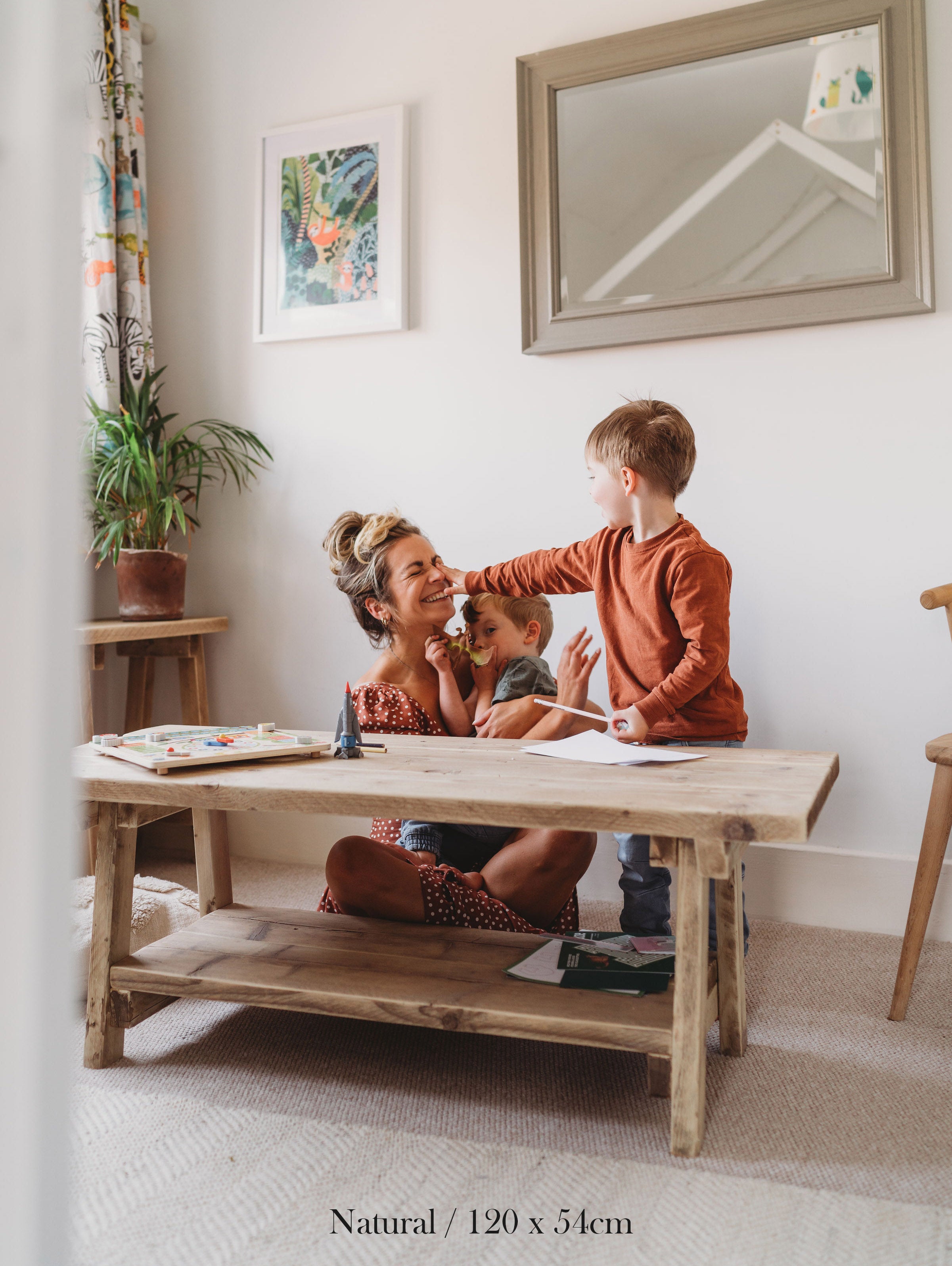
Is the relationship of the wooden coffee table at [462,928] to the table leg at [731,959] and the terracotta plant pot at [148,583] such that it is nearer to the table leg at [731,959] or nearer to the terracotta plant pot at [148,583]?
the table leg at [731,959]

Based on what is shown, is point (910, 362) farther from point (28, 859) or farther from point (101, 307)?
point (28, 859)

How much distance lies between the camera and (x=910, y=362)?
6.22 ft

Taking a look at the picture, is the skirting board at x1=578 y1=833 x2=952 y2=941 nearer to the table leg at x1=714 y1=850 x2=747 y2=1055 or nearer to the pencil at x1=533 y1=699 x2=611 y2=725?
the pencil at x1=533 y1=699 x2=611 y2=725

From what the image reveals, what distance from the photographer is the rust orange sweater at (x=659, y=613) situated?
5.18 feet

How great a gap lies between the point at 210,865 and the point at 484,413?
47.9 inches

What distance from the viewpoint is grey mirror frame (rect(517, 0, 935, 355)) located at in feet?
6.10

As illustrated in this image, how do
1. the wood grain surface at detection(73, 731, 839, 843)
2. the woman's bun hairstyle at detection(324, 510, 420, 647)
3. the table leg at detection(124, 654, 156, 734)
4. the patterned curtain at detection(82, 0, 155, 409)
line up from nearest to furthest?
the wood grain surface at detection(73, 731, 839, 843) < the woman's bun hairstyle at detection(324, 510, 420, 647) < the patterned curtain at detection(82, 0, 155, 409) < the table leg at detection(124, 654, 156, 734)

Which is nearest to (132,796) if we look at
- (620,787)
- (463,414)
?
(620,787)

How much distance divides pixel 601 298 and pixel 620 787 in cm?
134

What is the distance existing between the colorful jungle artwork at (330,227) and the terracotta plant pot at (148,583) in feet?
2.38

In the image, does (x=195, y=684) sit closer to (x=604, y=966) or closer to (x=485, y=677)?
(x=485, y=677)

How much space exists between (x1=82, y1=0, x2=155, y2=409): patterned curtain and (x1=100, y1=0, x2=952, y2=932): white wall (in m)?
0.13

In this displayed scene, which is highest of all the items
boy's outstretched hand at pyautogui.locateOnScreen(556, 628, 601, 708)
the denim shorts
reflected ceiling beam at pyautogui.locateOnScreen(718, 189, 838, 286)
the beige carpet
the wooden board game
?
reflected ceiling beam at pyautogui.locateOnScreen(718, 189, 838, 286)

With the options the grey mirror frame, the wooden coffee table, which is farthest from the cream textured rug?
the grey mirror frame
